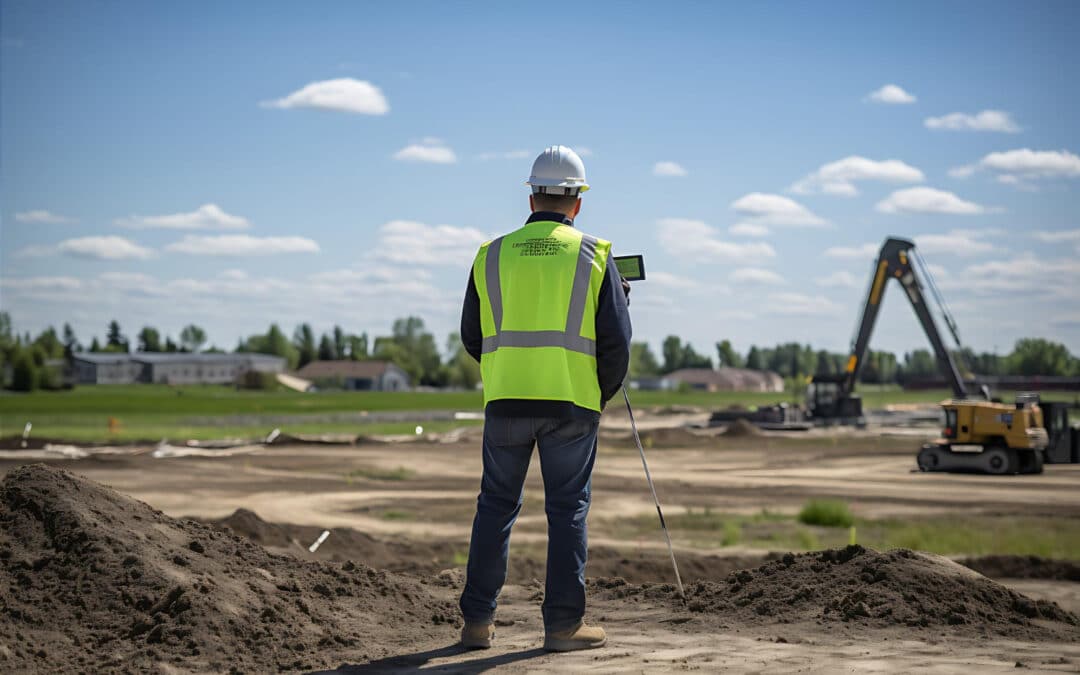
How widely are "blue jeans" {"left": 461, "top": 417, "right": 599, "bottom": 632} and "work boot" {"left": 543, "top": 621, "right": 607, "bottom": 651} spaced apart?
37mm

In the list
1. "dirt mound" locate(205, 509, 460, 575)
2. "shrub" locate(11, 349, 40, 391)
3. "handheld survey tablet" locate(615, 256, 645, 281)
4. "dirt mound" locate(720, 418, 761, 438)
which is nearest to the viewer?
"handheld survey tablet" locate(615, 256, 645, 281)

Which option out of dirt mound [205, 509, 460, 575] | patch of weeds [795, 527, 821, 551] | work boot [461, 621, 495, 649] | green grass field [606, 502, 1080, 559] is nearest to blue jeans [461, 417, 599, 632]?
work boot [461, 621, 495, 649]

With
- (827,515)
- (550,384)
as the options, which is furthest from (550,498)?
(827,515)

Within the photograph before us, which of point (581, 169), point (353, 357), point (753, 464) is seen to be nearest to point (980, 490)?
point (753, 464)

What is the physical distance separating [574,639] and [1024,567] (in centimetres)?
995

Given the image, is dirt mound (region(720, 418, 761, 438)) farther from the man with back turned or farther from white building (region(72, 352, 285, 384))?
white building (region(72, 352, 285, 384))

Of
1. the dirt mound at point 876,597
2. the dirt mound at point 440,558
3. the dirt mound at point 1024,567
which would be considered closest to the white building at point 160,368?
the dirt mound at point 440,558

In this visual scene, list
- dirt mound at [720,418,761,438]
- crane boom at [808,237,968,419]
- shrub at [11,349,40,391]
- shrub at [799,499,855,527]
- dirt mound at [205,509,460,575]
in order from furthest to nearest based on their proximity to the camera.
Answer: shrub at [11,349,40,391], dirt mound at [720,418,761,438], crane boom at [808,237,968,419], shrub at [799,499,855,527], dirt mound at [205,509,460,575]

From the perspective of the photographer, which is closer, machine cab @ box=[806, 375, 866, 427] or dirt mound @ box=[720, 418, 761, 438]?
dirt mound @ box=[720, 418, 761, 438]

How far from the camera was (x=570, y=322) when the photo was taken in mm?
5762

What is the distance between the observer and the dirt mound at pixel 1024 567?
44.7 feet

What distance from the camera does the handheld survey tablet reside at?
6.55 meters

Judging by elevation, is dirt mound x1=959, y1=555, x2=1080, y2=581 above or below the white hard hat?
below

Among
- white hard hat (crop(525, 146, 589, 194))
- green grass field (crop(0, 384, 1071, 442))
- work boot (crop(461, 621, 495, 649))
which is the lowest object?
green grass field (crop(0, 384, 1071, 442))
